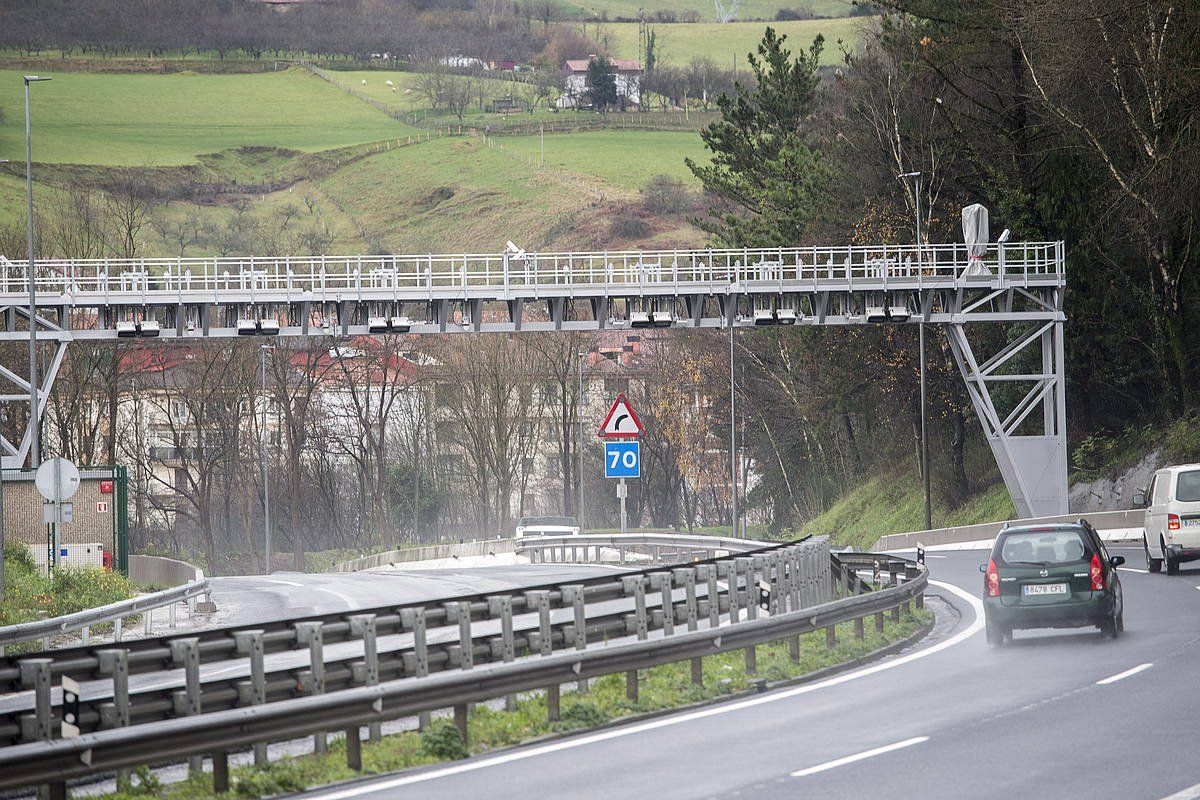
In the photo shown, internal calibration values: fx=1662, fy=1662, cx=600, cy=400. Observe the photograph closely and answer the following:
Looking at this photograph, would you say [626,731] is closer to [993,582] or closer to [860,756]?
[860,756]

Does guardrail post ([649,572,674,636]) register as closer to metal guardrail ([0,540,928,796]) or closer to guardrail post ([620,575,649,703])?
metal guardrail ([0,540,928,796])

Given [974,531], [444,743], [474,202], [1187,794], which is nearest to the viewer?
[1187,794]

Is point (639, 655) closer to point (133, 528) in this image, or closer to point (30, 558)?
point (30, 558)

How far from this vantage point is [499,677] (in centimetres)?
1366

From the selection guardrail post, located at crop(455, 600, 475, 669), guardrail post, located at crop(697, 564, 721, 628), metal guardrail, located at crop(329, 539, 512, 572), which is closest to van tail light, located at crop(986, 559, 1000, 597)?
guardrail post, located at crop(697, 564, 721, 628)

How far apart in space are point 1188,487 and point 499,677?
19069mm


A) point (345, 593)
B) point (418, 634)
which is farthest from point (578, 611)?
point (345, 593)

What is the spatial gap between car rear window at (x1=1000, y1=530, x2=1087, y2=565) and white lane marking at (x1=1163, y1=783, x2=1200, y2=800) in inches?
369

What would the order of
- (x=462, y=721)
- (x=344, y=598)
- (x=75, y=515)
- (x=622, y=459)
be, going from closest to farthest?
(x=462, y=721)
(x=622, y=459)
(x=344, y=598)
(x=75, y=515)

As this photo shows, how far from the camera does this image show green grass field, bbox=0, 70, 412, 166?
16288 cm

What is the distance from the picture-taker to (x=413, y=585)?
39.8 meters

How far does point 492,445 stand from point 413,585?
58338 mm

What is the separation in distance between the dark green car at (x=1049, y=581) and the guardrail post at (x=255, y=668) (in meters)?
10.3

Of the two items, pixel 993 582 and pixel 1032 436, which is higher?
pixel 1032 436
